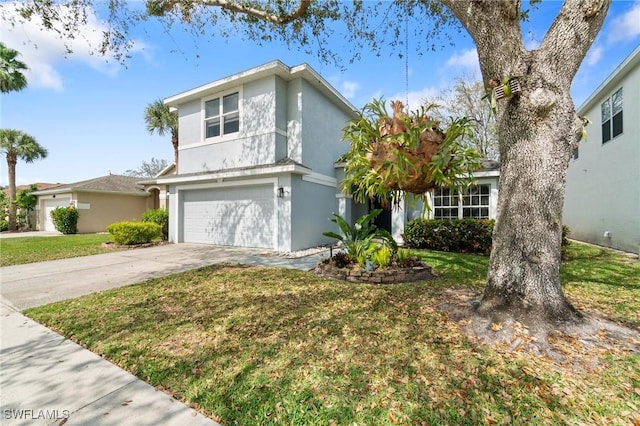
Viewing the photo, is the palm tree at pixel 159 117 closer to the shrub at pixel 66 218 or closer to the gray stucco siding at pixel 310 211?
the shrub at pixel 66 218

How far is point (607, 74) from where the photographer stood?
33.6ft

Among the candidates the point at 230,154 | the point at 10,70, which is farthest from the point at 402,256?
the point at 10,70

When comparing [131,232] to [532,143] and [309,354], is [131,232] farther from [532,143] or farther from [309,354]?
[532,143]

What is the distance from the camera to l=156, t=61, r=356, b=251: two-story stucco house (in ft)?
Answer: 33.2

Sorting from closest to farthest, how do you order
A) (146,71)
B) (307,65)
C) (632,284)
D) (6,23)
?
(632,284) → (6,23) → (146,71) → (307,65)

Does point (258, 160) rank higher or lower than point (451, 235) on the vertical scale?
higher

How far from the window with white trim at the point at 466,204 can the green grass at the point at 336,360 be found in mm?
5945

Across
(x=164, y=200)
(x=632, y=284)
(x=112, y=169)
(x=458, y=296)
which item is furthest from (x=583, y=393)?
(x=112, y=169)

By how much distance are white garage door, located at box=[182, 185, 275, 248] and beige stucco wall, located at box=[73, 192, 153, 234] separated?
38.7 feet

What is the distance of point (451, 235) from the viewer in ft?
31.2

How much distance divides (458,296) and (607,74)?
1181cm

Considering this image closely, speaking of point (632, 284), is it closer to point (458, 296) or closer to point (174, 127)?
point (458, 296)

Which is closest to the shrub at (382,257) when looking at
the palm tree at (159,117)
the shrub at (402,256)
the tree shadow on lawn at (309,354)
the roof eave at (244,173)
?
the shrub at (402,256)

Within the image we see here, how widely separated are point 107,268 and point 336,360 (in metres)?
7.62
